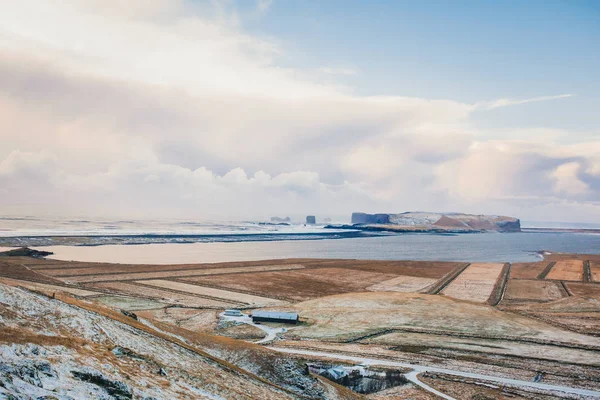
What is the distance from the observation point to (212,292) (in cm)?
7031

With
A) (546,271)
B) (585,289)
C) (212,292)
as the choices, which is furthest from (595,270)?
(212,292)

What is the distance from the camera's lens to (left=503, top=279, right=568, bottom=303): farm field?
7194 cm

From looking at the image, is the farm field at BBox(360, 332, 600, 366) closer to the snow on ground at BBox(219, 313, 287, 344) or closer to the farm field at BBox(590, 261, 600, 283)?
the snow on ground at BBox(219, 313, 287, 344)

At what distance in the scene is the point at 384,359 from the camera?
37.1 metres

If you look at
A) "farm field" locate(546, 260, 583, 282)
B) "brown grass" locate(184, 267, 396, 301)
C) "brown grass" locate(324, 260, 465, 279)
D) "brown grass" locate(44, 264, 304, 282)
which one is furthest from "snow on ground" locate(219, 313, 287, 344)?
"farm field" locate(546, 260, 583, 282)

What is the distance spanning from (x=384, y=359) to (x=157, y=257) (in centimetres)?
9610

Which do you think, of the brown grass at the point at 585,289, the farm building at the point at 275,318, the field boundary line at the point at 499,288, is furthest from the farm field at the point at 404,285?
the farm building at the point at 275,318

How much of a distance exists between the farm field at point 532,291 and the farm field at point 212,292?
37.0 meters

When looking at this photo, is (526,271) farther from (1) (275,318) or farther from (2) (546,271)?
(1) (275,318)

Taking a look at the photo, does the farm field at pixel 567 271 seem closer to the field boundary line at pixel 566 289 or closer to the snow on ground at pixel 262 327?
the field boundary line at pixel 566 289

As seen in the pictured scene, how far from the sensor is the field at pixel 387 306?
38.4m

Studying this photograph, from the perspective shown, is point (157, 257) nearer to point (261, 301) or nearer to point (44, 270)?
point (44, 270)

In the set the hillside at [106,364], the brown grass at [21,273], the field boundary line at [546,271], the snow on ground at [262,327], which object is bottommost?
the field boundary line at [546,271]

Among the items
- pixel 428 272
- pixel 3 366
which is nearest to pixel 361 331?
pixel 3 366
